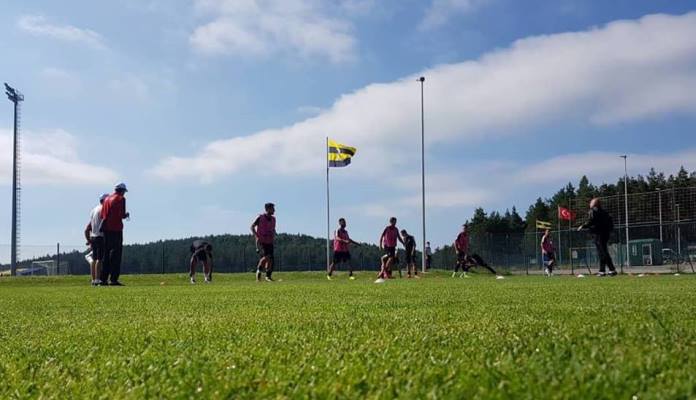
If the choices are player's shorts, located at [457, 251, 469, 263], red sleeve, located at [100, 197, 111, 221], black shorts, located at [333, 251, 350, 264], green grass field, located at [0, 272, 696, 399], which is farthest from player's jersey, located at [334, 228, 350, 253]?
green grass field, located at [0, 272, 696, 399]

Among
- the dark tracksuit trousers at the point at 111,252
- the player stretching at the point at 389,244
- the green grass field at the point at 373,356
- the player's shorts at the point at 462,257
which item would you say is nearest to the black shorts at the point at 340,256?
the player stretching at the point at 389,244

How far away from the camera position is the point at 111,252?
13867 mm

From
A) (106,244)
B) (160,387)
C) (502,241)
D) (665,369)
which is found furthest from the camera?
(502,241)

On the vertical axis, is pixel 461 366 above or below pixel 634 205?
below

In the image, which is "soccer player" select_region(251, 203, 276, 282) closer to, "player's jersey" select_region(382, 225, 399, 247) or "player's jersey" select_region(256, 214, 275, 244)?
"player's jersey" select_region(256, 214, 275, 244)

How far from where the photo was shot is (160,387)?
2316mm

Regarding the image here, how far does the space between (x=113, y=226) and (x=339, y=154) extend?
26908 millimetres

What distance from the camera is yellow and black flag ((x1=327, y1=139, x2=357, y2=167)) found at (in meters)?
39.9

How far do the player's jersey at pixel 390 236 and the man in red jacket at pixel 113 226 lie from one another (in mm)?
7965

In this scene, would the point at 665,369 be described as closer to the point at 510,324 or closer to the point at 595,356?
the point at 595,356

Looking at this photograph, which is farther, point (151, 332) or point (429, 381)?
point (151, 332)

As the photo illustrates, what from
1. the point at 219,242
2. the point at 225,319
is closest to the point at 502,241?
the point at 219,242

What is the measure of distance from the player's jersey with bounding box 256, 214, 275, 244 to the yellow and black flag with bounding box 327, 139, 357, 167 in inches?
909

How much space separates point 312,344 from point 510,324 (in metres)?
1.14
